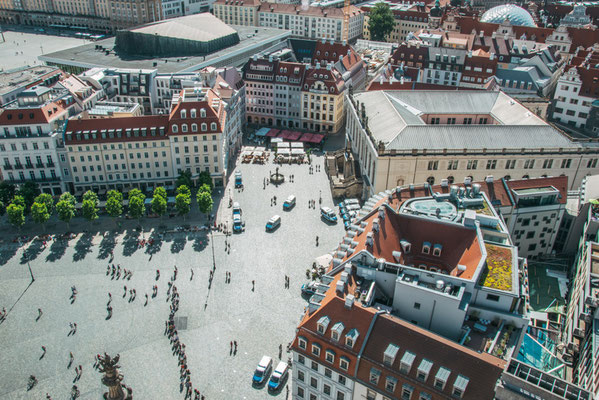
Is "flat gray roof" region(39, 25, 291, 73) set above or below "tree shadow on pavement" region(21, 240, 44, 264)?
above

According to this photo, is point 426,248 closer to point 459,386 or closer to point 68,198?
point 459,386

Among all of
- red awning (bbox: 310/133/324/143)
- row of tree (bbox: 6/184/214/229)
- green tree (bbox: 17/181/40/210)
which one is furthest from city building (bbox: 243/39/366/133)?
green tree (bbox: 17/181/40/210)

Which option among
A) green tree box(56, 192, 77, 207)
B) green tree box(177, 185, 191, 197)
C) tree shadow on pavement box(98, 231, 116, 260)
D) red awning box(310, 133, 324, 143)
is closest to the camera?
tree shadow on pavement box(98, 231, 116, 260)

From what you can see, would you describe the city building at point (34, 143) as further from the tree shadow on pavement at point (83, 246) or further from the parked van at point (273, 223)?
the parked van at point (273, 223)

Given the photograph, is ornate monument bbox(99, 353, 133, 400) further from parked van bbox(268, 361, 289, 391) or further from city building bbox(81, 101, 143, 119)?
city building bbox(81, 101, 143, 119)

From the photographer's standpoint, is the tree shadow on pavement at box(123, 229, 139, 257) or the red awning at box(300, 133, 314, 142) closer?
the tree shadow on pavement at box(123, 229, 139, 257)

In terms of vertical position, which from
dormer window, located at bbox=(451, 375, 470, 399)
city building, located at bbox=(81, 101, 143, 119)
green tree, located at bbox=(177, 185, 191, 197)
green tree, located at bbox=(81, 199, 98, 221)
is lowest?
green tree, located at bbox=(81, 199, 98, 221)

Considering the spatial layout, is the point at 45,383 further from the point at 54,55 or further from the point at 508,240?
the point at 54,55

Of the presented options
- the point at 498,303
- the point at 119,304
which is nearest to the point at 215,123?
the point at 119,304
